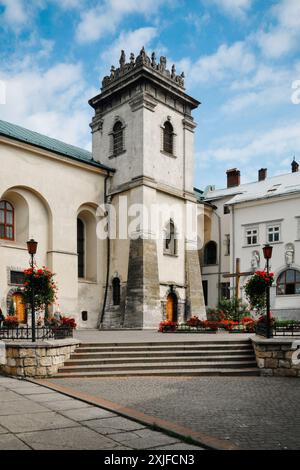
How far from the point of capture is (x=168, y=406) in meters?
8.66

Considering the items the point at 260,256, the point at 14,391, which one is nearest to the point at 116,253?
the point at 260,256

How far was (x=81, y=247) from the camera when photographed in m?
31.3

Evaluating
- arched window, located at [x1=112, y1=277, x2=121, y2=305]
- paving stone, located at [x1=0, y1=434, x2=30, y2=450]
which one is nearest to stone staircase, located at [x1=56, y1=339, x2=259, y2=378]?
paving stone, located at [x1=0, y1=434, x2=30, y2=450]

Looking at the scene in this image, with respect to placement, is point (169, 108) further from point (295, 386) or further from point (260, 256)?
point (295, 386)

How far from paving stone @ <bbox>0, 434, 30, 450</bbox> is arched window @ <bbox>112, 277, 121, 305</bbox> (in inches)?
934

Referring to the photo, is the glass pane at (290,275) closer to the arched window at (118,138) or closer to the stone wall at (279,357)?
the arched window at (118,138)

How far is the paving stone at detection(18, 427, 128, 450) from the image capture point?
→ 6057 mm

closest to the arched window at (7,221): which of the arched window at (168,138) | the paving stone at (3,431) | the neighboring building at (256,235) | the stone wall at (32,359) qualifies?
the arched window at (168,138)

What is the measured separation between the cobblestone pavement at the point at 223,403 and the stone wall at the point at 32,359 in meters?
0.81

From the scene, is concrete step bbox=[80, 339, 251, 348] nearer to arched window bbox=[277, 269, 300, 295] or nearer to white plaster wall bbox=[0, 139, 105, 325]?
white plaster wall bbox=[0, 139, 105, 325]

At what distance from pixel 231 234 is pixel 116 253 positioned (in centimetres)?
1116

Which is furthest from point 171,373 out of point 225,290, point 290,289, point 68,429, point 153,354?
point 225,290

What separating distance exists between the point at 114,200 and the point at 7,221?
7.62 m

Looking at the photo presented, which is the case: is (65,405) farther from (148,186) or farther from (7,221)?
(148,186)
